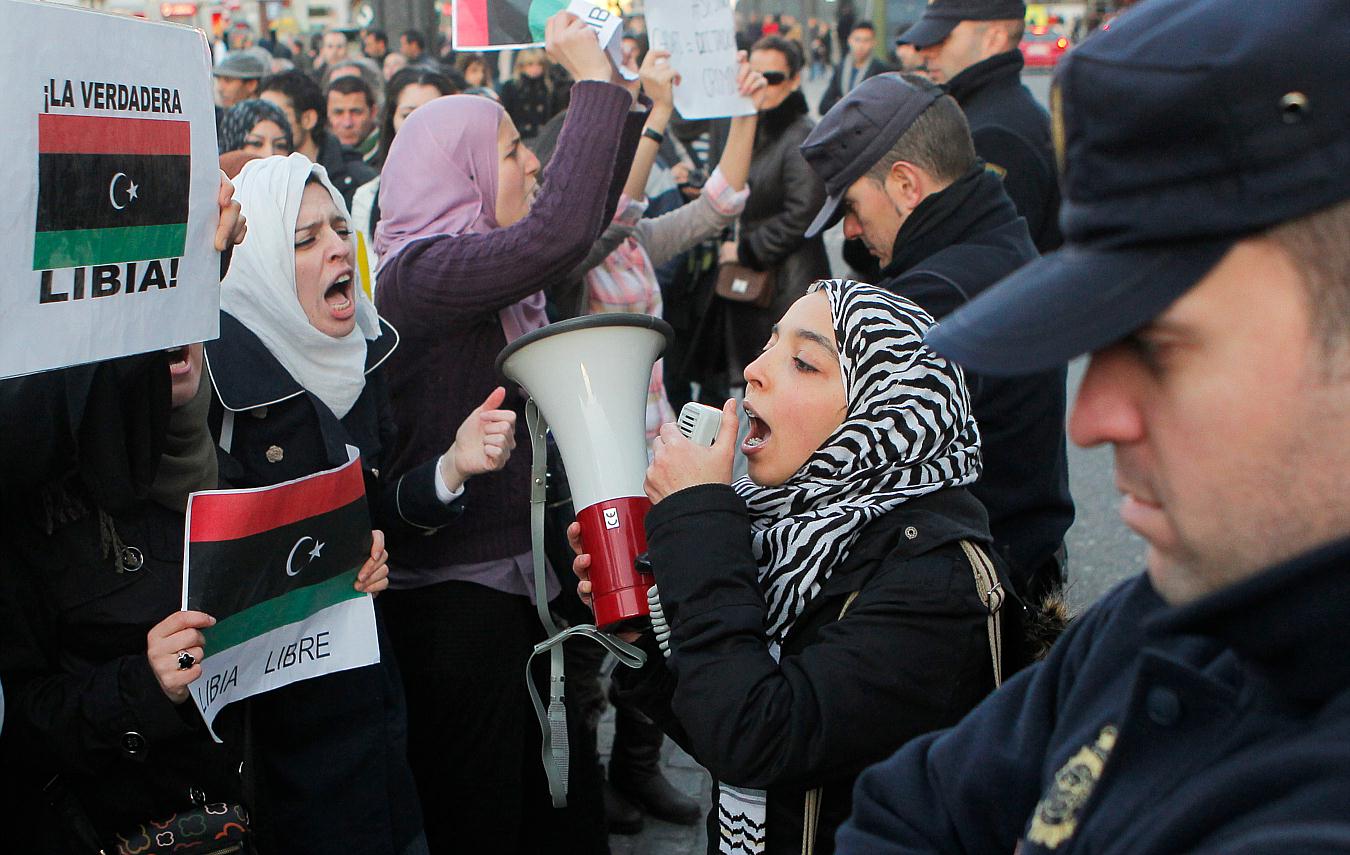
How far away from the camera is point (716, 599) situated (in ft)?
6.00

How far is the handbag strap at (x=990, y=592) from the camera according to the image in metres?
1.89

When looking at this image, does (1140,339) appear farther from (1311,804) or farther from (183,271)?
(183,271)

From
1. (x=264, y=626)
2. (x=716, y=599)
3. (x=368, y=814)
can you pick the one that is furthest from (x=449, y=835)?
(x=716, y=599)

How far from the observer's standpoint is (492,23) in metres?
4.40

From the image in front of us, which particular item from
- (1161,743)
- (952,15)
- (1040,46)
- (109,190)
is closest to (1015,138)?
(952,15)

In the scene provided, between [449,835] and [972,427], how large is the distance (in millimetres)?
1696

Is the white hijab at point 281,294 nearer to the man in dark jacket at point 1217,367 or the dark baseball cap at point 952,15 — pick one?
the man in dark jacket at point 1217,367

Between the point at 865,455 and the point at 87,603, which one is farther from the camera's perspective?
the point at 87,603

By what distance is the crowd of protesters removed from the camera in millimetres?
848

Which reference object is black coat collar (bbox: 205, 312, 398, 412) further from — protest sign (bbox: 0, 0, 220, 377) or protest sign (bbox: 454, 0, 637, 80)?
protest sign (bbox: 454, 0, 637, 80)

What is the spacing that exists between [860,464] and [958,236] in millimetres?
1178

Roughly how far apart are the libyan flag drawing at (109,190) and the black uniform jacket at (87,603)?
0.93ft

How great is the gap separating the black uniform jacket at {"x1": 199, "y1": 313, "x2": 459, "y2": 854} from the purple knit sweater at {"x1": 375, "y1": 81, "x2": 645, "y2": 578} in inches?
16.5

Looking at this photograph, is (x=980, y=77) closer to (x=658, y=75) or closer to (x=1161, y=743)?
(x=658, y=75)
